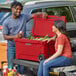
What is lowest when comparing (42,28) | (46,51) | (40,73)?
(40,73)

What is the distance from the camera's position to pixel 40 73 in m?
5.32

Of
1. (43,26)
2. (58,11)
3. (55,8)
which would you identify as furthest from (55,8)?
(43,26)

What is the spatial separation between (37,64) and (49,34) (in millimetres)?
759

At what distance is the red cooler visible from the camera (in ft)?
17.8

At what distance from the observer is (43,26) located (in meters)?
6.08

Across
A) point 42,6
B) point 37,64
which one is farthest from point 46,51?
point 42,6

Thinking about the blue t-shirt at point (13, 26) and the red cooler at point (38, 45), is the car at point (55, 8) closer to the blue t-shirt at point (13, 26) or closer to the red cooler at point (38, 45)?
the red cooler at point (38, 45)

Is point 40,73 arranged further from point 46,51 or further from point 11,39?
point 11,39

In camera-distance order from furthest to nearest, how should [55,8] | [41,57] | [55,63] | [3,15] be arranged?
[3,15] → [55,8] → [41,57] → [55,63]

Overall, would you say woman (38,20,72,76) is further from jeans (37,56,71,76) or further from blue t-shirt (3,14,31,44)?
blue t-shirt (3,14,31,44)

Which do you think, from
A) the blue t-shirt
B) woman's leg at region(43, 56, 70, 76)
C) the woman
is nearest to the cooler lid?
A: the blue t-shirt

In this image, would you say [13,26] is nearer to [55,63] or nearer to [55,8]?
[55,63]

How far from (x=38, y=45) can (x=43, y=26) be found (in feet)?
2.43

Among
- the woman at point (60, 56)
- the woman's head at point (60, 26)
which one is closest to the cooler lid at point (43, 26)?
the woman's head at point (60, 26)
